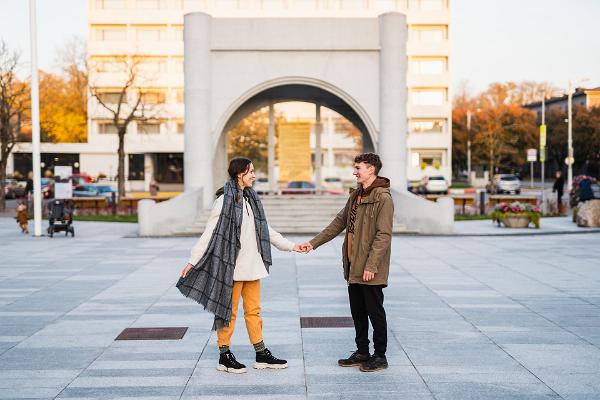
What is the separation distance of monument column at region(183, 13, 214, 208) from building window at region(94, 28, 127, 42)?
45877 millimetres

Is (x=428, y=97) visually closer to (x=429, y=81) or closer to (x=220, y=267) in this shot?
(x=429, y=81)

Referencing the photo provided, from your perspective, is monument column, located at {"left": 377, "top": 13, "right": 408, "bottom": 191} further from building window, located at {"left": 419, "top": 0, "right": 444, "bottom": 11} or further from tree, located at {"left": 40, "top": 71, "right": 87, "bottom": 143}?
tree, located at {"left": 40, "top": 71, "right": 87, "bottom": 143}

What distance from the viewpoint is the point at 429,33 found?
225ft

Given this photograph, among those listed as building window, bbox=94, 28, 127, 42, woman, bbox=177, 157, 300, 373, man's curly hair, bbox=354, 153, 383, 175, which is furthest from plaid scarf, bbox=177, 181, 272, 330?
building window, bbox=94, 28, 127, 42

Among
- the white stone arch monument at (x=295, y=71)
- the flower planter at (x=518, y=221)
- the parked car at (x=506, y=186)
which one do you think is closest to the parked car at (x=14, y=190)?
the white stone arch monument at (x=295, y=71)

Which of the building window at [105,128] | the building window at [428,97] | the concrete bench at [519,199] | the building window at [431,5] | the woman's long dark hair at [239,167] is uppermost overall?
the building window at [431,5]

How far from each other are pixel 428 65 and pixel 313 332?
205 ft

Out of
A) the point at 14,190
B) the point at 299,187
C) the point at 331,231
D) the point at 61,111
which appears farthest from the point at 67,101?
the point at 331,231

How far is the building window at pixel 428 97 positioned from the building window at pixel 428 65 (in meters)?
1.76

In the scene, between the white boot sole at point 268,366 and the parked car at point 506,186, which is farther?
the parked car at point 506,186

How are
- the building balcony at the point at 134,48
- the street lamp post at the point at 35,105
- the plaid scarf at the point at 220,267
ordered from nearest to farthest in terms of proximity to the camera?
1. the plaid scarf at the point at 220,267
2. the street lamp post at the point at 35,105
3. the building balcony at the point at 134,48

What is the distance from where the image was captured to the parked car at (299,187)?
91.8ft

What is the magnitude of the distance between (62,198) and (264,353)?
18060mm

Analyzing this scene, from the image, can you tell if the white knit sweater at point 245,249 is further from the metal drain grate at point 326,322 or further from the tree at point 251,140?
the tree at point 251,140
